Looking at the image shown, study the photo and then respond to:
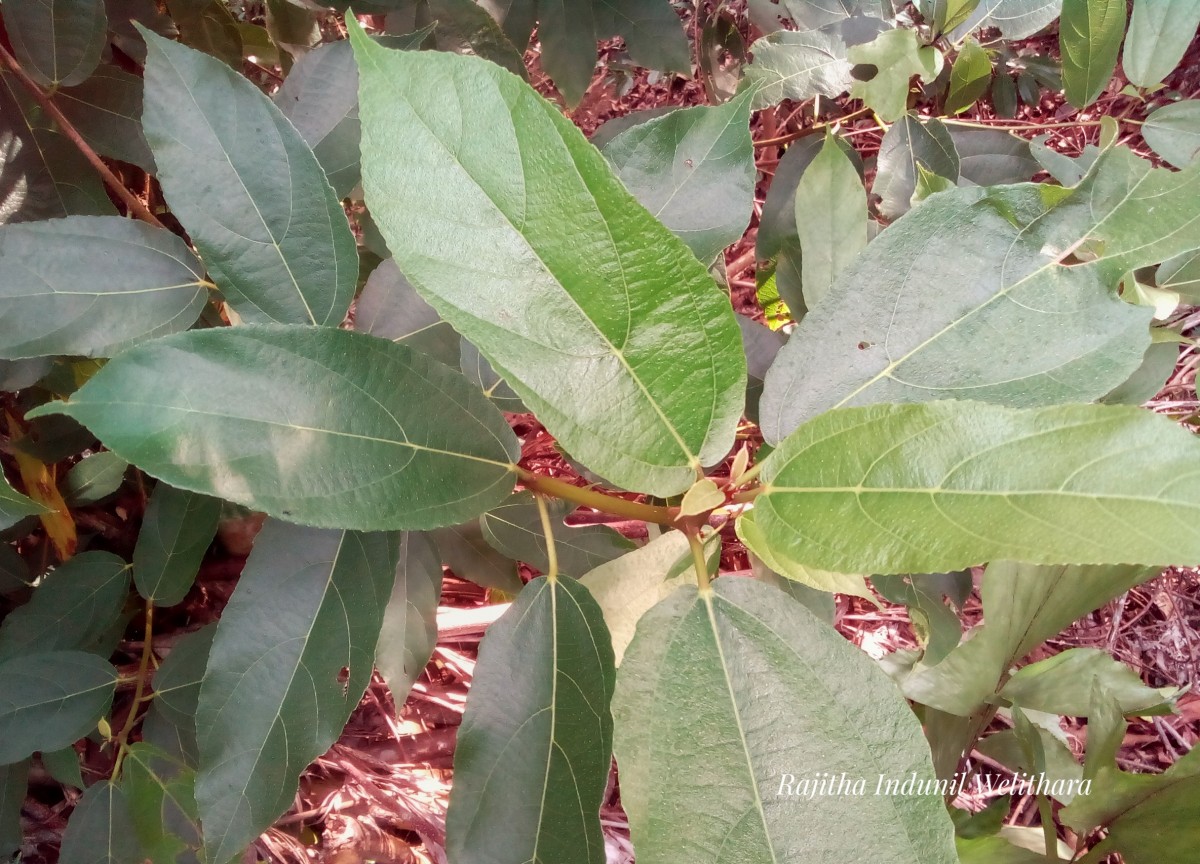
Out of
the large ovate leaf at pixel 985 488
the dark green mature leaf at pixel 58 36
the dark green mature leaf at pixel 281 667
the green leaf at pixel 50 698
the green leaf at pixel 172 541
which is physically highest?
the dark green mature leaf at pixel 58 36

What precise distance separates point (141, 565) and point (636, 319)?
889 millimetres

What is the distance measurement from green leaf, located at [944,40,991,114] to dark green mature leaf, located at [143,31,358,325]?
91 cm

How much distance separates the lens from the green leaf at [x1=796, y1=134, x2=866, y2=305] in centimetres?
75

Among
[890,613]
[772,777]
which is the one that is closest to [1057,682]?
[890,613]

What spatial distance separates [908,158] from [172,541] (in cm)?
118

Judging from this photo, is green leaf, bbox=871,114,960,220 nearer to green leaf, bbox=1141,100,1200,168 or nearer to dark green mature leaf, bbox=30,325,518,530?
green leaf, bbox=1141,100,1200,168

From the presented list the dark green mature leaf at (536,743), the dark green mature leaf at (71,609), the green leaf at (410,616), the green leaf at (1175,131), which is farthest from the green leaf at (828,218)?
the dark green mature leaf at (71,609)

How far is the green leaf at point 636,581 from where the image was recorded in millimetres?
614

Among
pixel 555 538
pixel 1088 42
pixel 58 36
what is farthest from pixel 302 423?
pixel 1088 42

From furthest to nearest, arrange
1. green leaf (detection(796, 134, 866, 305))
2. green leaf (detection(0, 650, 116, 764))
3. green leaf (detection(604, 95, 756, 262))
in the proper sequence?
green leaf (detection(0, 650, 116, 764))
green leaf (detection(796, 134, 866, 305))
green leaf (detection(604, 95, 756, 262))

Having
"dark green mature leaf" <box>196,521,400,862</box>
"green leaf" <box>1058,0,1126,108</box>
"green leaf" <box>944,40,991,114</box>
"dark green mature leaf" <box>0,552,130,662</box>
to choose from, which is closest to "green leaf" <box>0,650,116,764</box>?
"dark green mature leaf" <box>0,552,130,662</box>

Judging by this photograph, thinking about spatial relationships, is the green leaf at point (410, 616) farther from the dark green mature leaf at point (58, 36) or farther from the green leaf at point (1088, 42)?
the green leaf at point (1088, 42)

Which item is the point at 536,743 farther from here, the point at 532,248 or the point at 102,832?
the point at 102,832

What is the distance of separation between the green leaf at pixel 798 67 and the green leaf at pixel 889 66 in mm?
89
